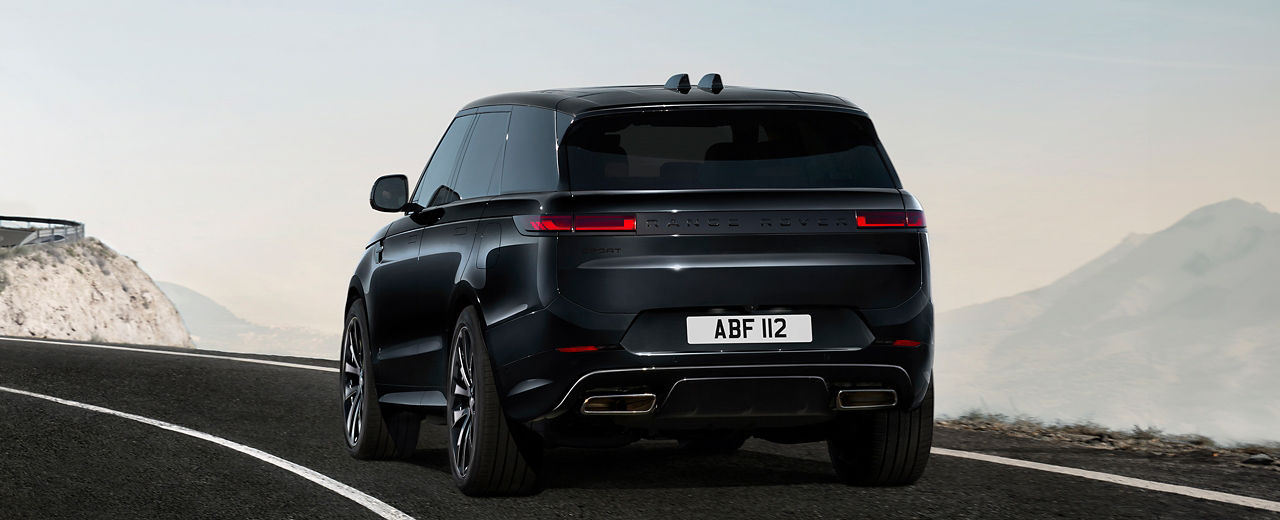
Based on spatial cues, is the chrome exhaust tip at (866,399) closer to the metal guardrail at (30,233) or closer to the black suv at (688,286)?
the black suv at (688,286)

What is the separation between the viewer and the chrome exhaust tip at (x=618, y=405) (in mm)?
6496

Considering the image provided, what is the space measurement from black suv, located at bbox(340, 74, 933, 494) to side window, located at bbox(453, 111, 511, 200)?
20 centimetres

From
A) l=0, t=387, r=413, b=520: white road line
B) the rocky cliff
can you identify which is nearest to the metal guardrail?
the rocky cliff

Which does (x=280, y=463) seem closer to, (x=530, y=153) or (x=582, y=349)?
(x=530, y=153)

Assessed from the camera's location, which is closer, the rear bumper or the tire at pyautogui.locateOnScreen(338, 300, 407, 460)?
the rear bumper

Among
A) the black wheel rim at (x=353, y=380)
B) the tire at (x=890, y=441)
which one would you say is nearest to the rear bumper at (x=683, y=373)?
the tire at (x=890, y=441)

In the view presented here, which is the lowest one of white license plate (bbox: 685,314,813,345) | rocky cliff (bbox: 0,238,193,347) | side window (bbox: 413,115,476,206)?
white license plate (bbox: 685,314,813,345)

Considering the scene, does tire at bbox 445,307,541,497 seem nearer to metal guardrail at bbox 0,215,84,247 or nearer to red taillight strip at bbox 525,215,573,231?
red taillight strip at bbox 525,215,573,231

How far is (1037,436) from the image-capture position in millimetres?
10180

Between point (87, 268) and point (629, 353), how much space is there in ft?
194

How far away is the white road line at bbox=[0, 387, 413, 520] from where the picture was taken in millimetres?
7000

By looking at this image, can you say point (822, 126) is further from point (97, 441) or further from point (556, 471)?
point (97, 441)

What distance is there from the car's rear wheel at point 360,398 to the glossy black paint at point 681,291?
2.18m

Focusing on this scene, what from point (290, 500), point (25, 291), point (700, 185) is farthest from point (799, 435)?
point (25, 291)
